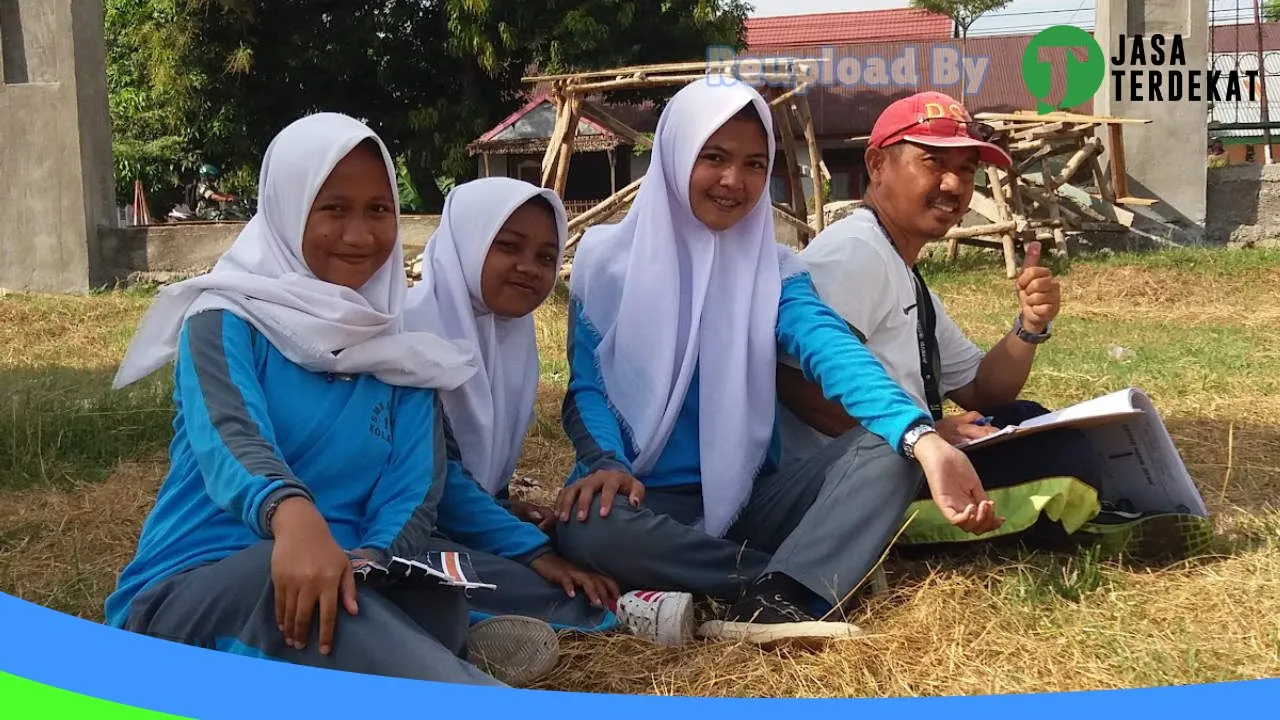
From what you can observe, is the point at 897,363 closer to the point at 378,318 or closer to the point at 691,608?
the point at 691,608

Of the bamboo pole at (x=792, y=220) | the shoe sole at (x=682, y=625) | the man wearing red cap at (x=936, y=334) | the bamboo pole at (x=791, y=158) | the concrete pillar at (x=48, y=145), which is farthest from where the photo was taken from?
the concrete pillar at (x=48, y=145)

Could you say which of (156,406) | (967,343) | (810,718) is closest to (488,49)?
(156,406)

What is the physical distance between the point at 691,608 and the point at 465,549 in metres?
0.43

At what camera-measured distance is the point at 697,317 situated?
7.99ft

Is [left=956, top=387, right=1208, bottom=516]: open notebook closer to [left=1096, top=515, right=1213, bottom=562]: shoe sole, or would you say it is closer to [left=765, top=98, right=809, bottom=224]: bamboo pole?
[left=1096, top=515, right=1213, bottom=562]: shoe sole

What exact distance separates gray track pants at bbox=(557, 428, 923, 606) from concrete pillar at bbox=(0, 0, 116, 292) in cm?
784

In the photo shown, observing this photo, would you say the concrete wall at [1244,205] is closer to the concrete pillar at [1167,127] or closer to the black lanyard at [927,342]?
the concrete pillar at [1167,127]

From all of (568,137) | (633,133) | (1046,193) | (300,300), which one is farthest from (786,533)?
(1046,193)

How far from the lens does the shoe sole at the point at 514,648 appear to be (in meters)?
1.95

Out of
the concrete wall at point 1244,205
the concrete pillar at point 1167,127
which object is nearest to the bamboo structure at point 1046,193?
the concrete pillar at point 1167,127

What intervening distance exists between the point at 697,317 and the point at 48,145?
802 cm

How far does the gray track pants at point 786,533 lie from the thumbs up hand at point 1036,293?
52 centimetres

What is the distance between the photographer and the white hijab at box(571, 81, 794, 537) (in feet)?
7.77

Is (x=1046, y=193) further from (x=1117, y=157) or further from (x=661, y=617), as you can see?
(x=661, y=617)
